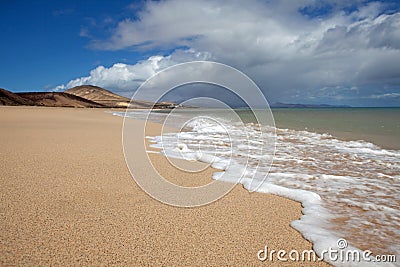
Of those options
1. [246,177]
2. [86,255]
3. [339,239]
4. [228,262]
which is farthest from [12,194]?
[339,239]

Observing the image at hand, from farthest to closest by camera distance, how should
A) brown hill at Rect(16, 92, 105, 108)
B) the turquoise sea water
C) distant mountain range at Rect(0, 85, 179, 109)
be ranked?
brown hill at Rect(16, 92, 105, 108), distant mountain range at Rect(0, 85, 179, 109), the turquoise sea water

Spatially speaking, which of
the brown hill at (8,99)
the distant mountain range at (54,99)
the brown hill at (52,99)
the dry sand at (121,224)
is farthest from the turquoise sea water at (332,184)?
the brown hill at (52,99)

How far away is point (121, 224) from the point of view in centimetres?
234

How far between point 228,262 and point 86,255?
1.01 m

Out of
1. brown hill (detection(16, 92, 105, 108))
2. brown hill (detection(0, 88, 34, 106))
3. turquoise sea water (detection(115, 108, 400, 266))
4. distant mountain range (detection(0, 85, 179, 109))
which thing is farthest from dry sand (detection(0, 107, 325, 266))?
brown hill (detection(16, 92, 105, 108))

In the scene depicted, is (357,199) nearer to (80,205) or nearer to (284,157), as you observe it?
(284,157)

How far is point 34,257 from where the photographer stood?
179 cm

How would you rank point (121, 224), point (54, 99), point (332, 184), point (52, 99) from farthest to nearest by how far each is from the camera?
point (54, 99) < point (52, 99) < point (332, 184) < point (121, 224)

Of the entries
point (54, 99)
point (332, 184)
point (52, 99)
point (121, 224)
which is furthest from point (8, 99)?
point (332, 184)

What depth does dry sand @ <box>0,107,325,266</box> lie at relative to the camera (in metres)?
1.88

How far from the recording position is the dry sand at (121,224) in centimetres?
188

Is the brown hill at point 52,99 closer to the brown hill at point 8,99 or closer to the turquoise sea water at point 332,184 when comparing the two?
the brown hill at point 8,99

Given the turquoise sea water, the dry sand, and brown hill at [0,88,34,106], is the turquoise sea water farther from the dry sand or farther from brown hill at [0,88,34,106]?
brown hill at [0,88,34,106]

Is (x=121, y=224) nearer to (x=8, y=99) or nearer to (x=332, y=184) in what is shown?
(x=332, y=184)
